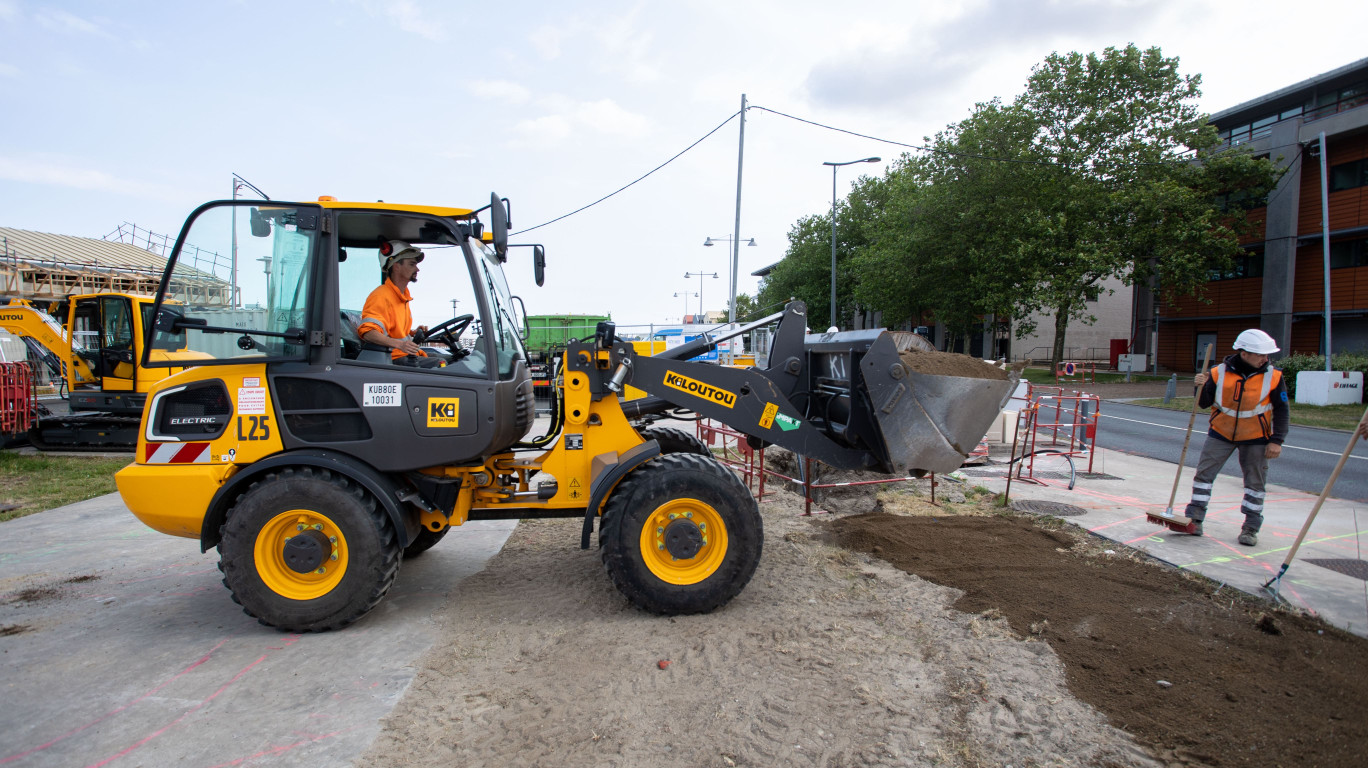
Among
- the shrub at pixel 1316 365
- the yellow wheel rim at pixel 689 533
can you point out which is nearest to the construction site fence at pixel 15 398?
the yellow wheel rim at pixel 689 533

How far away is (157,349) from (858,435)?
436 cm

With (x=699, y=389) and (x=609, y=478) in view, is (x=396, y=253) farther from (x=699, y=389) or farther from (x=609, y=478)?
(x=699, y=389)

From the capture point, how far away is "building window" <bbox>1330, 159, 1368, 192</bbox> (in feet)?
85.1

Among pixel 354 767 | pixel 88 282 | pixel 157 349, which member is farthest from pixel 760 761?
pixel 88 282

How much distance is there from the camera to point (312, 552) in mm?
4043

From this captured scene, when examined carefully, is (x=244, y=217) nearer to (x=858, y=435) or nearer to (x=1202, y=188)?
(x=858, y=435)

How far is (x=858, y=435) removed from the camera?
4805mm

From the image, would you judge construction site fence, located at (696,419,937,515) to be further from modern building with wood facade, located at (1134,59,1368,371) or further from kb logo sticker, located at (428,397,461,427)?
modern building with wood facade, located at (1134,59,1368,371)

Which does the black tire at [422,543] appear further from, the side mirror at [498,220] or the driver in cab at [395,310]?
the side mirror at [498,220]

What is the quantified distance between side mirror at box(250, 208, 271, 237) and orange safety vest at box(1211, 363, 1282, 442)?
7346mm

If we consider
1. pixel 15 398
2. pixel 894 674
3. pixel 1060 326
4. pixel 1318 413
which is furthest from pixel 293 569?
pixel 1060 326

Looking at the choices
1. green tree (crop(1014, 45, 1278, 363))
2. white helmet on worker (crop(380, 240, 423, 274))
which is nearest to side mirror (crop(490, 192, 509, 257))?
white helmet on worker (crop(380, 240, 423, 274))

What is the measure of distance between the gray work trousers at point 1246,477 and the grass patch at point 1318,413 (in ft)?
39.8

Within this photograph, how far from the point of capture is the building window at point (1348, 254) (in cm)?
2655
